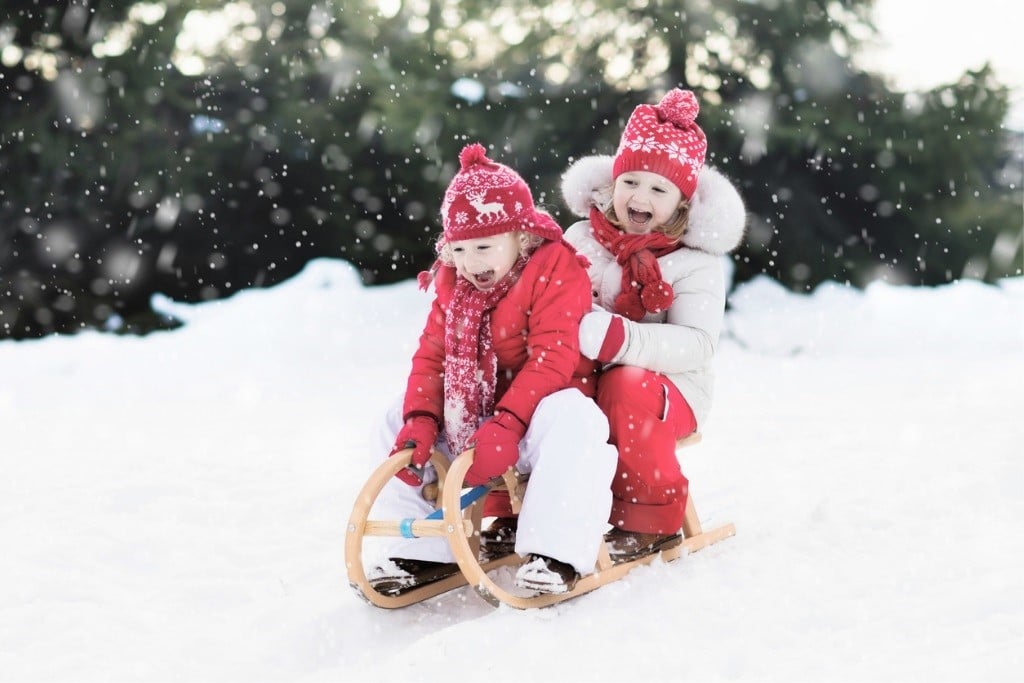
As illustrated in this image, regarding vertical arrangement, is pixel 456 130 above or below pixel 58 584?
above

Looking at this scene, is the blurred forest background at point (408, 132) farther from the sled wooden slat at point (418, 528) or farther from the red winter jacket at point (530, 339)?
the sled wooden slat at point (418, 528)

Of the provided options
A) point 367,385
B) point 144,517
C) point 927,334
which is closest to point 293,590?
point 144,517

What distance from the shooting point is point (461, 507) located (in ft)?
8.25

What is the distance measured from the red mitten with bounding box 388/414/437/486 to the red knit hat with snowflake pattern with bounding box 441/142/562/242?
0.47m

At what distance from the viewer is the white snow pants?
243 centimetres

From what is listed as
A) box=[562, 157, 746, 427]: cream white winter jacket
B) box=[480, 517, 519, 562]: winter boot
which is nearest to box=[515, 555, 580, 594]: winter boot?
box=[480, 517, 519, 562]: winter boot

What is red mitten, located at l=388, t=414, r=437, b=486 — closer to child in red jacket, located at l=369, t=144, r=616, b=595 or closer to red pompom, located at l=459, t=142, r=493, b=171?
child in red jacket, located at l=369, t=144, r=616, b=595

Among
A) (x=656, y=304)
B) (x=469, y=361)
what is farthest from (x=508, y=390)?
(x=656, y=304)

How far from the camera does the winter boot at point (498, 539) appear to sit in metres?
2.90

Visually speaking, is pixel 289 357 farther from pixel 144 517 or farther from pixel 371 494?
pixel 371 494

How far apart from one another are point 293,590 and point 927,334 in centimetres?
655

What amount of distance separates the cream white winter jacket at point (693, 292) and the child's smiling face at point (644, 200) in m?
0.07

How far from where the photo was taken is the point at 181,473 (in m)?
4.31

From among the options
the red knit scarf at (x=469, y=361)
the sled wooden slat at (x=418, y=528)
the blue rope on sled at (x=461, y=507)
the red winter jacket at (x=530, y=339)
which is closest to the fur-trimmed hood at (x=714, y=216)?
the red winter jacket at (x=530, y=339)
